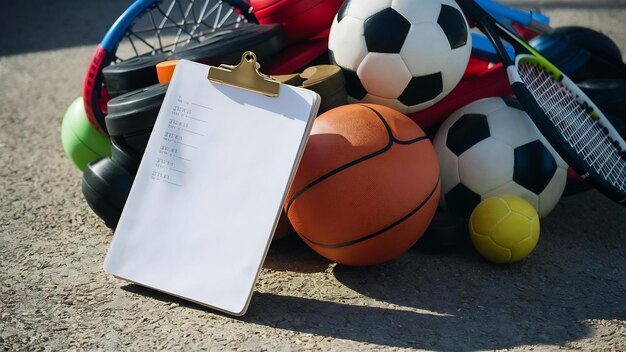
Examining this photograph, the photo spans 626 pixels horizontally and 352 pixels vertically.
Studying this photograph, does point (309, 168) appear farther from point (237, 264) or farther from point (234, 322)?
point (234, 322)

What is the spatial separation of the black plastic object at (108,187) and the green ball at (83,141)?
0.64 meters

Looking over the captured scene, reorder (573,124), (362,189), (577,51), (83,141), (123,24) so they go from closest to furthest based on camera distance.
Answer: (362,189) < (573,124) < (123,24) < (83,141) < (577,51)

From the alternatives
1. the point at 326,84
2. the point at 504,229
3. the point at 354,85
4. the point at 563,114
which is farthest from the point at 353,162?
the point at 563,114

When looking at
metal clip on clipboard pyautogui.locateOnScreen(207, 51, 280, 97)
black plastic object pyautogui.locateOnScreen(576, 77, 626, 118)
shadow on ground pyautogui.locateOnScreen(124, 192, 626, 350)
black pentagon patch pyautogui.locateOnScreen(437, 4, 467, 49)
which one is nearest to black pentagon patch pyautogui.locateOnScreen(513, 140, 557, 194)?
shadow on ground pyautogui.locateOnScreen(124, 192, 626, 350)

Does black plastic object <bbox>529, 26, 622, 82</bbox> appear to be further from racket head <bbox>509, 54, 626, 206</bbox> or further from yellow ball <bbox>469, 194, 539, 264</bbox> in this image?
yellow ball <bbox>469, 194, 539, 264</bbox>

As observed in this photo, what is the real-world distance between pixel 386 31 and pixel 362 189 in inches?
31.7

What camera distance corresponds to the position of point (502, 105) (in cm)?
363

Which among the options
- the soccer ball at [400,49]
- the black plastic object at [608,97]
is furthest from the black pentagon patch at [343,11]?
the black plastic object at [608,97]

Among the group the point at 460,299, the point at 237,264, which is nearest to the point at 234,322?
the point at 237,264

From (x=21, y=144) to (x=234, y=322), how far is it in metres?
2.59

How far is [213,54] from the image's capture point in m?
3.45

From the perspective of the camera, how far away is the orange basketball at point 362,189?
2.98m

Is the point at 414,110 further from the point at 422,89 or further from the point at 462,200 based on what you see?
the point at 462,200

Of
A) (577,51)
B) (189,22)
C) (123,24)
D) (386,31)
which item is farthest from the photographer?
(189,22)
